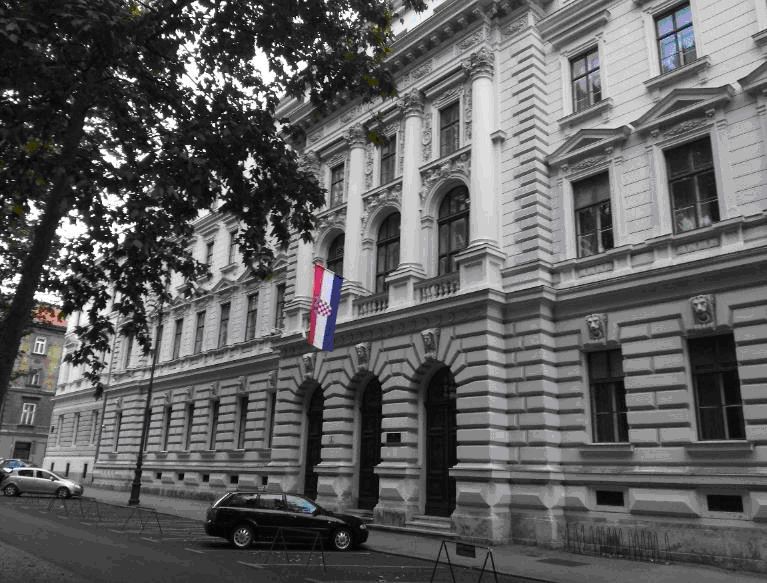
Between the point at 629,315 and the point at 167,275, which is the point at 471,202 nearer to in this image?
the point at 629,315

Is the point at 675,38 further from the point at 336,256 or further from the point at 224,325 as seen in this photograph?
the point at 224,325

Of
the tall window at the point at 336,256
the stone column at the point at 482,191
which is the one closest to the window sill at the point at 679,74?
the stone column at the point at 482,191

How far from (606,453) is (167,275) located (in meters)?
11.7

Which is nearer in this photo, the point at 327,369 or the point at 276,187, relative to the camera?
the point at 276,187

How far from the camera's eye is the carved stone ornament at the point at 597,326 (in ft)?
58.1

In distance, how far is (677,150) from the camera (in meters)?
17.5

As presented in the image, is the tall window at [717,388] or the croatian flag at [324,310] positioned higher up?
the croatian flag at [324,310]

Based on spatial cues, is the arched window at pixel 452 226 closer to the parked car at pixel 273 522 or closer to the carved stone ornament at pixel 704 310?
the carved stone ornament at pixel 704 310

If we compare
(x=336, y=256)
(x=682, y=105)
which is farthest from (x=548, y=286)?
(x=336, y=256)

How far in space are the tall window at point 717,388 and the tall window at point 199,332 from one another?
26.3m

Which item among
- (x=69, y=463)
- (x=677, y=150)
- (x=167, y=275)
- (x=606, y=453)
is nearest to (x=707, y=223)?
(x=677, y=150)

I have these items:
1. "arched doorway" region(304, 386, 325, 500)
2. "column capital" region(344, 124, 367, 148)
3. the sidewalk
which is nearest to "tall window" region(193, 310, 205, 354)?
"arched doorway" region(304, 386, 325, 500)

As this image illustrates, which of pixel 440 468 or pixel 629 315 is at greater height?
pixel 629 315

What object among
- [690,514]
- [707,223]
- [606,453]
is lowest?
[690,514]
